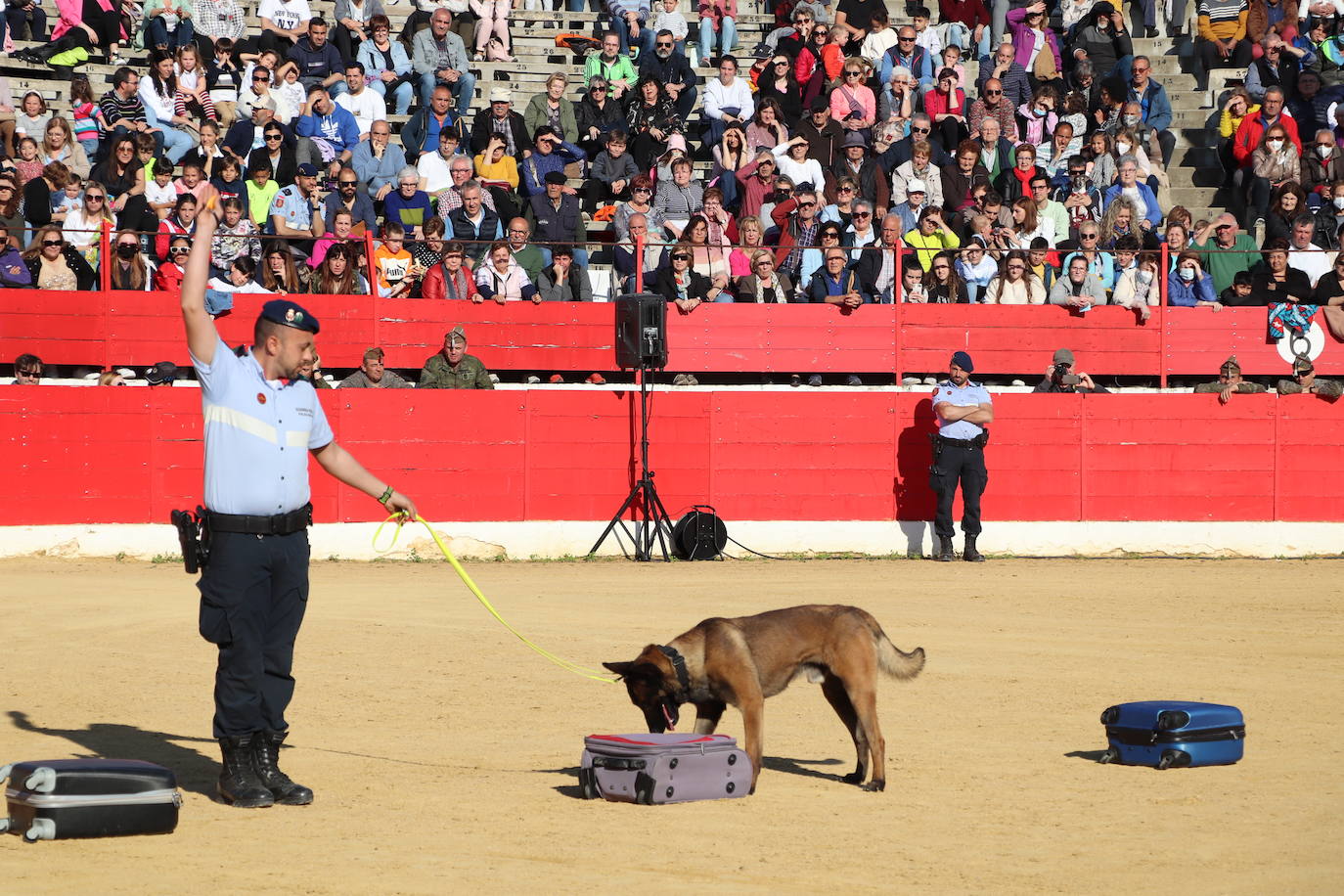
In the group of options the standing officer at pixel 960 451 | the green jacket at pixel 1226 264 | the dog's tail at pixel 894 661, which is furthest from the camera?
the green jacket at pixel 1226 264

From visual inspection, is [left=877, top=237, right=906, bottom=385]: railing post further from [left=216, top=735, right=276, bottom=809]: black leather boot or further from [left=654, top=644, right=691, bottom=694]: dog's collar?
[left=216, top=735, right=276, bottom=809]: black leather boot

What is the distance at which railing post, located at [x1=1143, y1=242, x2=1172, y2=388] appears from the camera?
1955 cm

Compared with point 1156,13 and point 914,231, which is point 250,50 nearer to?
point 914,231

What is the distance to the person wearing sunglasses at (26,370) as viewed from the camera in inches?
640

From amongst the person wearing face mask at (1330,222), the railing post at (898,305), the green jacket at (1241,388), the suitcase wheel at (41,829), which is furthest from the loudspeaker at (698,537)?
the suitcase wheel at (41,829)

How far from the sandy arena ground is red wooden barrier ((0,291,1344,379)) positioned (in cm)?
270

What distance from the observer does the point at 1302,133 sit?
2303 centimetres

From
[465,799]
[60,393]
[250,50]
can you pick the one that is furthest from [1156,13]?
[465,799]

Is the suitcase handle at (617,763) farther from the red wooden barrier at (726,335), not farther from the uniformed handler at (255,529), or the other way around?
the red wooden barrier at (726,335)

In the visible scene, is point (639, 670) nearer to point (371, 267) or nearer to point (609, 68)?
Answer: point (371, 267)

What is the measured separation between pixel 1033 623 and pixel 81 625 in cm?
719

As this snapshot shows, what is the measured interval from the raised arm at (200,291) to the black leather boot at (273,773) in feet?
5.24

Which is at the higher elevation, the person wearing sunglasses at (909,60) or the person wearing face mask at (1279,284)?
the person wearing sunglasses at (909,60)

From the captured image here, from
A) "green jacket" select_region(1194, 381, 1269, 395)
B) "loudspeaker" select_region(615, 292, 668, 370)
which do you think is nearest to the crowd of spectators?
"green jacket" select_region(1194, 381, 1269, 395)
